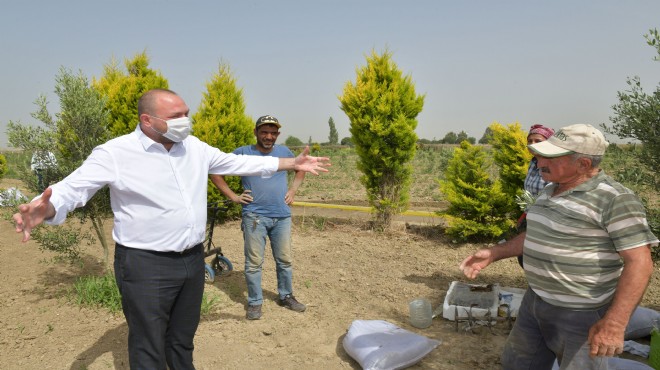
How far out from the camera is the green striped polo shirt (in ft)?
6.54

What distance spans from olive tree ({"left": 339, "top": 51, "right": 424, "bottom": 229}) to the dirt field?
1015 mm

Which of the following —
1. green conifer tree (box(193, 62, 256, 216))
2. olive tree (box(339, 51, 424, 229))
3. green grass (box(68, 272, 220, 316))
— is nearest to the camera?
green grass (box(68, 272, 220, 316))

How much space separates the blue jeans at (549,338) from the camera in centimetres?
214

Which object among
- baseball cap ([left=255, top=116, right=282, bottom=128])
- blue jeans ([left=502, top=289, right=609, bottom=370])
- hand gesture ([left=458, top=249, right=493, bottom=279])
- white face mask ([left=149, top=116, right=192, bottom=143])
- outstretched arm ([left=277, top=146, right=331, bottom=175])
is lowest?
blue jeans ([left=502, top=289, right=609, bottom=370])

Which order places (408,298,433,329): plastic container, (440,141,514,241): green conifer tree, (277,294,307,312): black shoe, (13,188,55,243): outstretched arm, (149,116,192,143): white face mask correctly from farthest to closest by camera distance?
(440,141,514,241): green conifer tree
(277,294,307,312): black shoe
(408,298,433,329): plastic container
(149,116,192,143): white face mask
(13,188,55,243): outstretched arm

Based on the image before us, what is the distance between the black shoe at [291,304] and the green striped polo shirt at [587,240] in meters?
2.88

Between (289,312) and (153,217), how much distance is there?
2.49m

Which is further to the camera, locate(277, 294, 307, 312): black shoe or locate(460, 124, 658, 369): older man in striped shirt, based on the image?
locate(277, 294, 307, 312): black shoe

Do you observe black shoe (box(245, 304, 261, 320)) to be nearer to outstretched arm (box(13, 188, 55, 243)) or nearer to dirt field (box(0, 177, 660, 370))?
dirt field (box(0, 177, 660, 370))

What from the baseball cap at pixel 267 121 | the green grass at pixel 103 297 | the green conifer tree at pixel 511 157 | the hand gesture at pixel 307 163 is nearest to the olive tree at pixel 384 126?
the green conifer tree at pixel 511 157

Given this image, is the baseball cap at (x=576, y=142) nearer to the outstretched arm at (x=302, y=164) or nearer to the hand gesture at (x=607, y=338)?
the hand gesture at (x=607, y=338)

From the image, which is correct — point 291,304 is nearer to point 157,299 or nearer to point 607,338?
point 157,299

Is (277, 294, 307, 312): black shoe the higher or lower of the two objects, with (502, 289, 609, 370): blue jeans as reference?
lower

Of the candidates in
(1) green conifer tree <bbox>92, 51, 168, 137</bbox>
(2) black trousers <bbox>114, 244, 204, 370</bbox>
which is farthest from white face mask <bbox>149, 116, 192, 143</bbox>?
(1) green conifer tree <bbox>92, 51, 168, 137</bbox>
